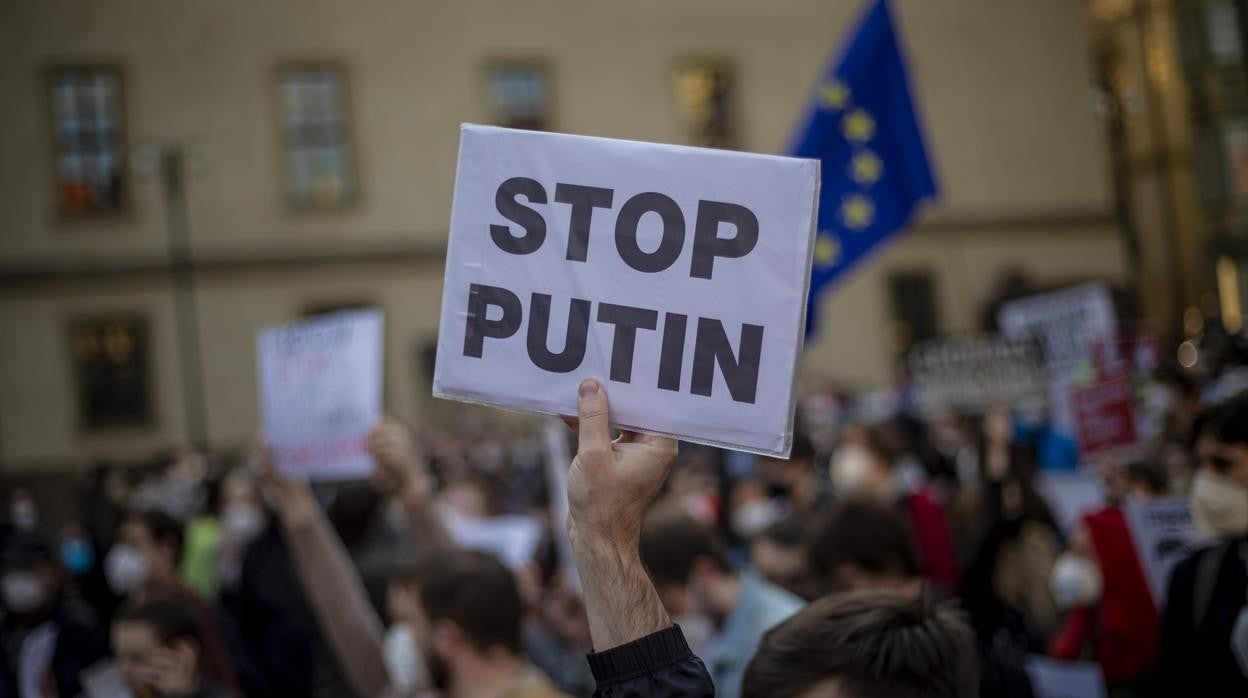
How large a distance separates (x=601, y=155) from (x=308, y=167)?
24839mm

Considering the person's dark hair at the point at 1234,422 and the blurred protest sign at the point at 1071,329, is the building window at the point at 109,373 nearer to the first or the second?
the blurred protest sign at the point at 1071,329

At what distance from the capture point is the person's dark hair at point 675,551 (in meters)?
4.14

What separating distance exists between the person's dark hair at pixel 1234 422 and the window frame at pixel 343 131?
78.2 feet

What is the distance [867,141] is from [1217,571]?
15.1 feet

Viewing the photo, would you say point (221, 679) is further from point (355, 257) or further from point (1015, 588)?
point (355, 257)

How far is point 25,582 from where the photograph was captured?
547 centimetres

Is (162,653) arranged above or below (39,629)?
above

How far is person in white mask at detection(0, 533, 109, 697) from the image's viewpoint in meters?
5.08

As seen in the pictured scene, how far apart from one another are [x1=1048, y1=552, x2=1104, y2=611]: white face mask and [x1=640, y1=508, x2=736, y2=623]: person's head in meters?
1.42

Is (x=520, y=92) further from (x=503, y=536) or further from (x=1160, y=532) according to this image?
(x=1160, y=532)

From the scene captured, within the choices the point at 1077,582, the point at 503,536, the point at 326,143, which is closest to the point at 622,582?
the point at 1077,582

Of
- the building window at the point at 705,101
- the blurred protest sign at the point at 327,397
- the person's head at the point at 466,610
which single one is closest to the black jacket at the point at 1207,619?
the person's head at the point at 466,610

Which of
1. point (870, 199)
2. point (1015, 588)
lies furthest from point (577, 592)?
point (870, 199)

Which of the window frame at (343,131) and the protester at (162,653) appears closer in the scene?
the protester at (162,653)
